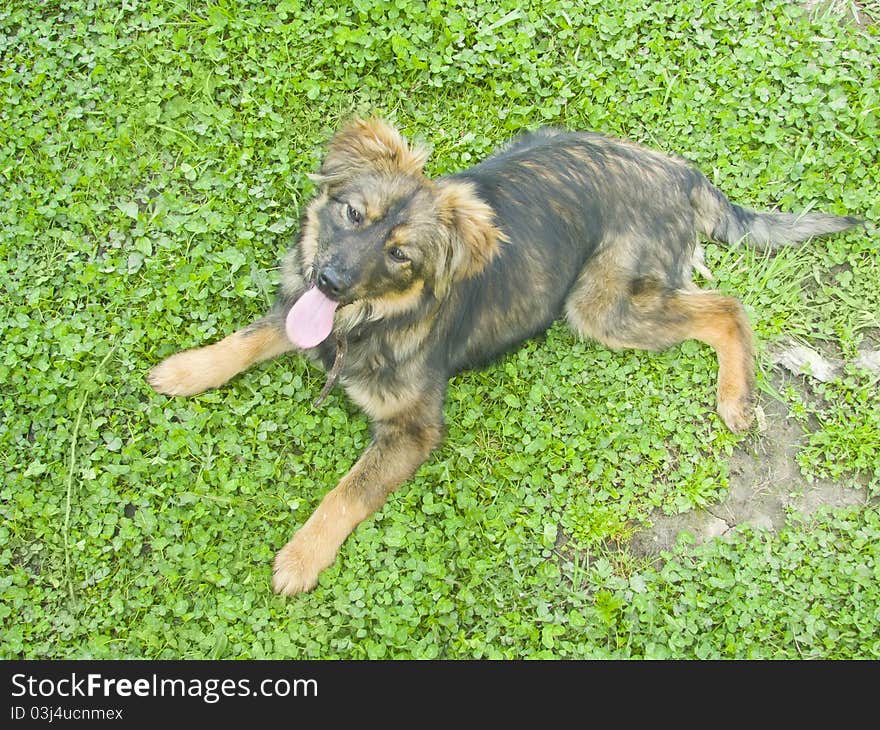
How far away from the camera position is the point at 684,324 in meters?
4.90

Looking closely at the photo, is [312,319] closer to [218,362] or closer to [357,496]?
[218,362]

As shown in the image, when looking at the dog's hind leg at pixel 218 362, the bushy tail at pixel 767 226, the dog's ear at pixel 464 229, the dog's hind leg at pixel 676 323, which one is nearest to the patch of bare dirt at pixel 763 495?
the dog's hind leg at pixel 676 323

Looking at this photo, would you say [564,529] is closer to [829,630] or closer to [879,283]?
[829,630]

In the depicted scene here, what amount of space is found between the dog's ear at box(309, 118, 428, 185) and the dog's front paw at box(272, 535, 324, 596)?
203cm

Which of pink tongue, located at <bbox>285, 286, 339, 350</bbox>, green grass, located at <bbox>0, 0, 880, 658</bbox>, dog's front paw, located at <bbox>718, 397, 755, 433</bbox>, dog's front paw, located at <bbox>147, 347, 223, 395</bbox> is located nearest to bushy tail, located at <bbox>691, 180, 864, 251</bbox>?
green grass, located at <bbox>0, 0, 880, 658</bbox>

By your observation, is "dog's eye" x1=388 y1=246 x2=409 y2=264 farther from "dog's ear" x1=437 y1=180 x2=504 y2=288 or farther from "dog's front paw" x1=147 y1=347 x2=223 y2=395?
"dog's front paw" x1=147 y1=347 x2=223 y2=395

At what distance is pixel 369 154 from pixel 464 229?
2.04ft

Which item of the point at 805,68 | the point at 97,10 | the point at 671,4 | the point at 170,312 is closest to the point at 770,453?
the point at 805,68

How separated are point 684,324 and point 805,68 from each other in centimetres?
256

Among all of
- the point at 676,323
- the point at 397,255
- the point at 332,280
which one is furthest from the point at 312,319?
the point at 676,323

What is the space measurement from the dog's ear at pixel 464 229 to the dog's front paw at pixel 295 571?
5.62 feet

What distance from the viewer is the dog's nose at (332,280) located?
3.64m

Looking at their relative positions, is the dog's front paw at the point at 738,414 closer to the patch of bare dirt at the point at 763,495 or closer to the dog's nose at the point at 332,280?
the patch of bare dirt at the point at 763,495

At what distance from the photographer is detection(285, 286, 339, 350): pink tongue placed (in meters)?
3.99
